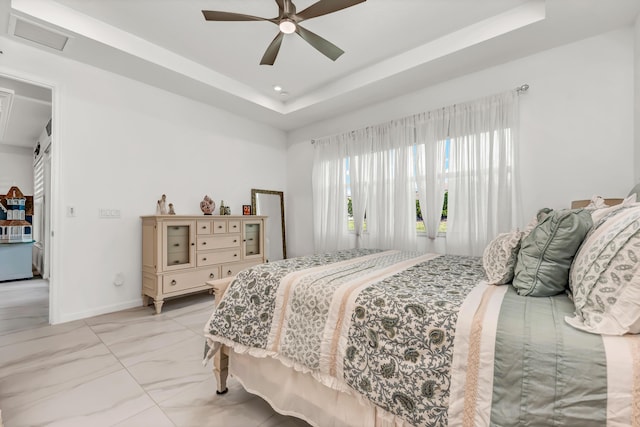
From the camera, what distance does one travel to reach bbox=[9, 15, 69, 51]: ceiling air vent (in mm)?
2316

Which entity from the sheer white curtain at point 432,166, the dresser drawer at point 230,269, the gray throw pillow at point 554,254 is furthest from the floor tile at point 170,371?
the sheer white curtain at point 432,166

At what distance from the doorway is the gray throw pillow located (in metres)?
3.73

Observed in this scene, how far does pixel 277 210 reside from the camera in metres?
4.84

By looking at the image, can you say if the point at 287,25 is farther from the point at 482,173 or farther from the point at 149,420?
the point at 149,420

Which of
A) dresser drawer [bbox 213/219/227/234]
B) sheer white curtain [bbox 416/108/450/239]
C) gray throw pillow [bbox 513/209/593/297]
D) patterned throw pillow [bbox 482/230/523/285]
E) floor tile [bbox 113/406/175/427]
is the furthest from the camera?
dresser drawer [bbox 213/219/227/234]

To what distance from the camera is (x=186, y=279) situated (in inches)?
127

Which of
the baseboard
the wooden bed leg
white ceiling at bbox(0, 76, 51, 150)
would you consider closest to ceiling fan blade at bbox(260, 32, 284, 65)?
the wooden bed leg

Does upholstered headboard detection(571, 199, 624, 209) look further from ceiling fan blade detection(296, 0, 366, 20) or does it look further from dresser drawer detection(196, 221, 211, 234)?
dresser drawer detection(196, 221, 211, 234)

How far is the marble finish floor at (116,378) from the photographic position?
1.48 meters

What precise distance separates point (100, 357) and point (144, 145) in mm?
2263

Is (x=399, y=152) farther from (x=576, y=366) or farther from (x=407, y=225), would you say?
(x=576, y=366)

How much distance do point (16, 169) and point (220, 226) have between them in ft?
16.3

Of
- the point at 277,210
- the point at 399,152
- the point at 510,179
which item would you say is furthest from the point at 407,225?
the point at 277,210

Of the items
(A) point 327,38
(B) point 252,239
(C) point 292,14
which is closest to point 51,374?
(B) point 252,239
